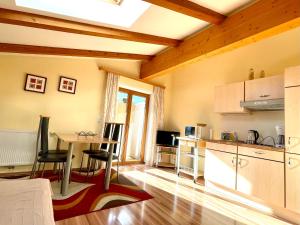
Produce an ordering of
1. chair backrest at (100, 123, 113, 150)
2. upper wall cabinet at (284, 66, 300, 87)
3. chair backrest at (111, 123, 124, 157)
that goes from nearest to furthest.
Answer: upper wall cabinet at (284, 66, 300, 87) → chair backrest at (111, 123, 124, 157) → chair backrest at (100, 123, 113, 150)

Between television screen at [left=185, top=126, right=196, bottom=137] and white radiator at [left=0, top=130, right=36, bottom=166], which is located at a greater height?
television screen at [left=185, top=126, right=196, bottom=137]

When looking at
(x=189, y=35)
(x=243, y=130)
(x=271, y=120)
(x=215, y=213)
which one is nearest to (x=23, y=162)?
(x=215, y=213)

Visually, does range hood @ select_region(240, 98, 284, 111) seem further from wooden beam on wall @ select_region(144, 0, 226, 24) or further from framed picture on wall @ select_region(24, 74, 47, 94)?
framed picture on wall @ select_region(24, 74, 47, 94)

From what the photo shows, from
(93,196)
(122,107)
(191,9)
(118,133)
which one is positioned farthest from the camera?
(122,107)

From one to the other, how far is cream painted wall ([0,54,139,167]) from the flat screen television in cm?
180

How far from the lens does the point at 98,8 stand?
220 cm

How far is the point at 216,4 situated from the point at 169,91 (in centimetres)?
359

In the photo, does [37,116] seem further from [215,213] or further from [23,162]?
[215,213]

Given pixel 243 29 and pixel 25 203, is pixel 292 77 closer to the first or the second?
pixel 243 29

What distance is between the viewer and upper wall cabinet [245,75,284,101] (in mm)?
2799

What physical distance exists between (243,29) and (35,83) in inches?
145

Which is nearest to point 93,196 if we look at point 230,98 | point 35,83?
point 35,83

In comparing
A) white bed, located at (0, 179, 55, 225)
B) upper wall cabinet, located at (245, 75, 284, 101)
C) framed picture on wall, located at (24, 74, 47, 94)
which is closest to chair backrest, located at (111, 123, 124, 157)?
framed picture on wall, located at (24, 74, 47, 94)

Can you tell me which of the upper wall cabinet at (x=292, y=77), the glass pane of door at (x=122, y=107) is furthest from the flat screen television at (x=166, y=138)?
the upper wall cabinet at (x=292, y=77)
